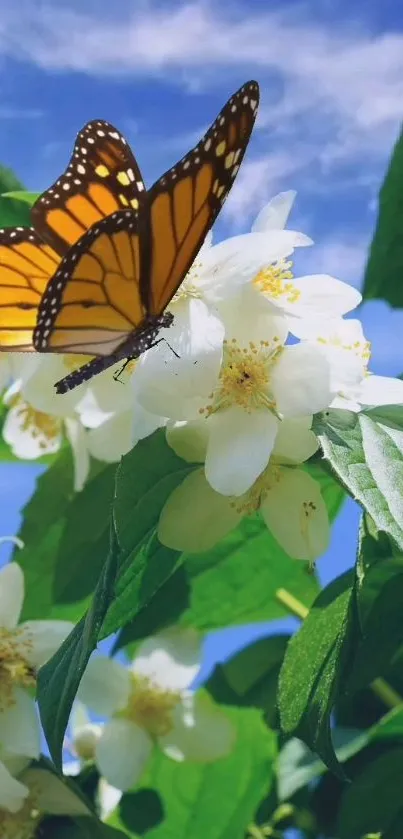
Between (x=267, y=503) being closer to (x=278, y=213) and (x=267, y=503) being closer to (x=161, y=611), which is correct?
(x=278, y=213)

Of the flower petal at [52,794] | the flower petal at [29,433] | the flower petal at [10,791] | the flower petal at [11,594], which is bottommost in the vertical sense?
the flower petal at [52,794]

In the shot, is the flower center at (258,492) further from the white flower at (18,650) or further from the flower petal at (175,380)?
the white flower at (18,650)

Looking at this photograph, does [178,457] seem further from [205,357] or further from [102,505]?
[102,505]

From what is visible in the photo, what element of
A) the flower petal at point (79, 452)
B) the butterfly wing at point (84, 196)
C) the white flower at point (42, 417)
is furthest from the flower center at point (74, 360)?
the flower petal at point (79, 452)

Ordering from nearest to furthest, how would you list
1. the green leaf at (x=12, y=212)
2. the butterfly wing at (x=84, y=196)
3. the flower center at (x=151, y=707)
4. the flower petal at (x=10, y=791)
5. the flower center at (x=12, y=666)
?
the butterfly wing at (x=84, y=196)
the flower petal at (x=10, y=791)
the flower center at (x=12, y=666)
the green leaf at (x=12, y=212)
the flower center at (x=151, y=707)

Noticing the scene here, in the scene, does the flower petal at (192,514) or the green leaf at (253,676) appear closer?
the flower petal at (192,514)

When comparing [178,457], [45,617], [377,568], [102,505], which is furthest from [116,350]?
[45,617]
